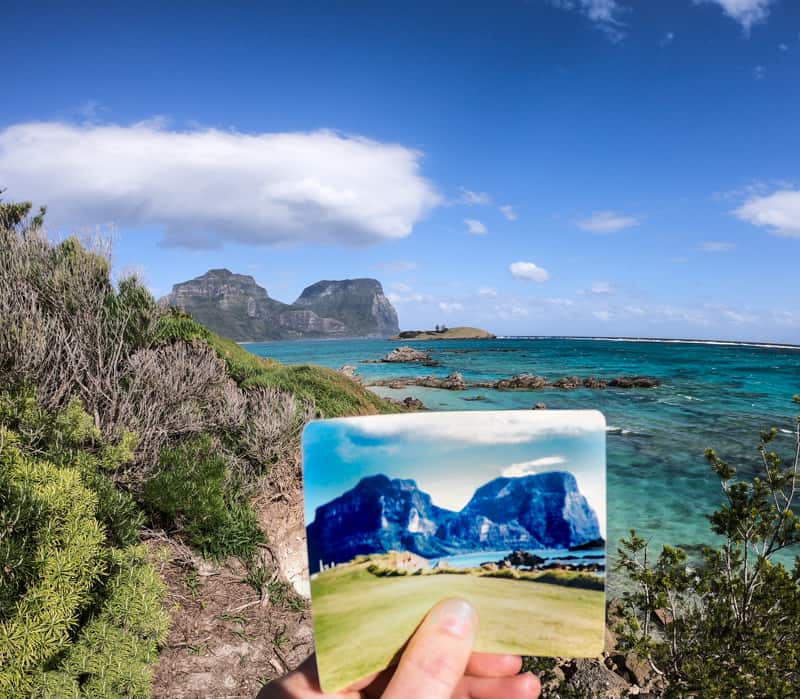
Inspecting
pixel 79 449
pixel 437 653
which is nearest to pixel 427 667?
pixel 437 653

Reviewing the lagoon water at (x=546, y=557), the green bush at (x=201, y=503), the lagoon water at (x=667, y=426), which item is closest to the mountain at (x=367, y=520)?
the lagoon water at (x=546, y=557)

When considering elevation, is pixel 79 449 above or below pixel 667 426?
above

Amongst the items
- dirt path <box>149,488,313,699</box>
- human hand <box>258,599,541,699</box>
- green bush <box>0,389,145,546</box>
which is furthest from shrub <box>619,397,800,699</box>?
green bush <box>0,389,145,546</box>

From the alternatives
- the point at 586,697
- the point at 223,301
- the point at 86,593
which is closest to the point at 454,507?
the point at 86,593

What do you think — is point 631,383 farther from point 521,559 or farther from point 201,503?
point 521,559

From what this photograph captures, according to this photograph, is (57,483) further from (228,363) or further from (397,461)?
(228,363)

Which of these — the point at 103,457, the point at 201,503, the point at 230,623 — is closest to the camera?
the point at 230,623
